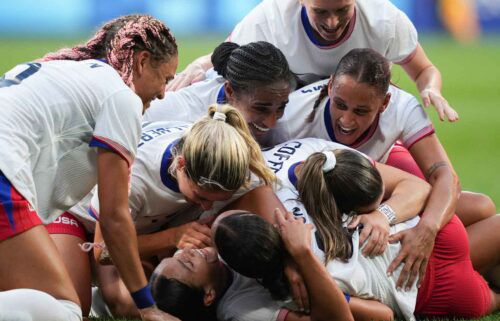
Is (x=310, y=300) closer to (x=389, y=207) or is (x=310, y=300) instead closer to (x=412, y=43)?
(x=389, y=207)

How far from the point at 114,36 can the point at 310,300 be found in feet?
4.66

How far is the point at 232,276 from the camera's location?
421 cm

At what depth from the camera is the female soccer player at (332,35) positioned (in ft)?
17.1

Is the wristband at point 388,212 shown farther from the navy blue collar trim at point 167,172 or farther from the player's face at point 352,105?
the navy blue collar trim at point 167,172

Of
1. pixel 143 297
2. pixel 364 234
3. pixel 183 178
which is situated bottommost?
pixel 364 234

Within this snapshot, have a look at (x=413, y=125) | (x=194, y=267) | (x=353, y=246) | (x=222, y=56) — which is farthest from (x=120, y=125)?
(x=413, y=125)

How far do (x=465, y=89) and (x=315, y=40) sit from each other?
28.0 feet

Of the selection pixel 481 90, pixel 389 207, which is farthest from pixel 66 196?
pixel 481 90

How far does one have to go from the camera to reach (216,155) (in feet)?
13.1

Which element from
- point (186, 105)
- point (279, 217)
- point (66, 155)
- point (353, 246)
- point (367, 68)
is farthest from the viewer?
point (186, 105)

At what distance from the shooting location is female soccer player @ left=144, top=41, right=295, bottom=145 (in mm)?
4852

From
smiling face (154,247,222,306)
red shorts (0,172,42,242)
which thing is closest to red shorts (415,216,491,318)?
smiling face (154,247,222,306)

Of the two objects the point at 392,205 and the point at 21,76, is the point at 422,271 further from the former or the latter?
the point at 21,76

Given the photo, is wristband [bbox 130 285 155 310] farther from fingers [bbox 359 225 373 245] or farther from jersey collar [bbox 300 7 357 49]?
jersey collar [bbox 300 7 357 49]
